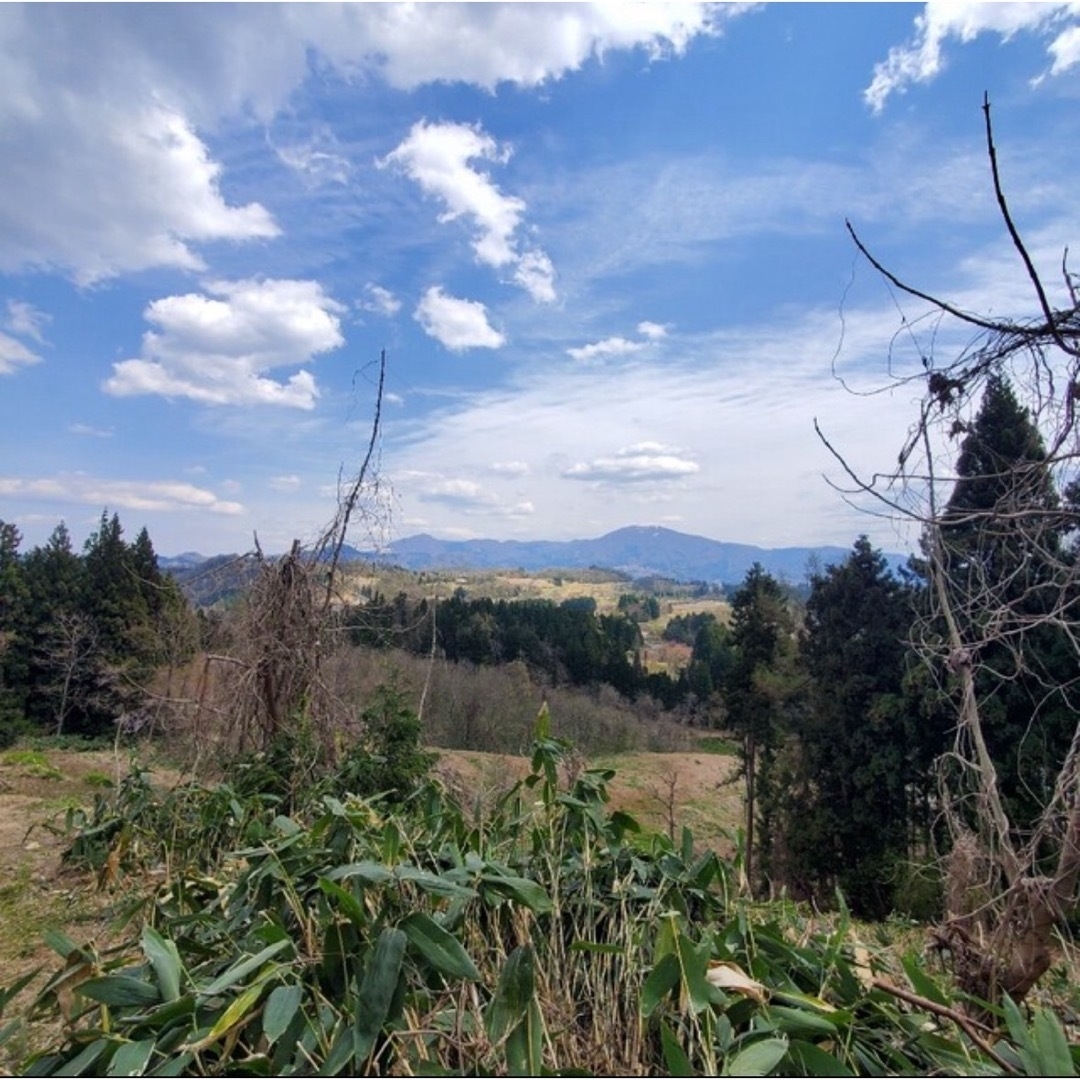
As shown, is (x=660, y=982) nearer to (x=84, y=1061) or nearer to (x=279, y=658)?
(x=84, y=1061)

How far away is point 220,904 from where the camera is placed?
1.25m

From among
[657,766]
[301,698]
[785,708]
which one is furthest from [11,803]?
[657,766]

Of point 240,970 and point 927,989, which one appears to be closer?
point 240,970

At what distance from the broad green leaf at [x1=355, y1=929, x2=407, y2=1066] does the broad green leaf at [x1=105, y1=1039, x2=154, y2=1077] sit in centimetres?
22

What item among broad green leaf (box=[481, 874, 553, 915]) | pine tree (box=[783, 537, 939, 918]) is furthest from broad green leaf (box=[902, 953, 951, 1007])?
pine tree (box=[783, 537, 939, 918])

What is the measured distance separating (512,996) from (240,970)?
1.10ft

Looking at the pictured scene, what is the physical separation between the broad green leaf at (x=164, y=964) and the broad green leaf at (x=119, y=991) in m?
0.01

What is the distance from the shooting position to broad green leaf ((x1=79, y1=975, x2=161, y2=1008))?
2.74 ft

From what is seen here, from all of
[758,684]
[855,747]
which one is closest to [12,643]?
[758,684]

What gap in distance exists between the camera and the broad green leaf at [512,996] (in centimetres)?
83

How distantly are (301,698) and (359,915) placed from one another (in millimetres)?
3860

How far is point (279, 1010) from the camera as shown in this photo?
2.67 feet

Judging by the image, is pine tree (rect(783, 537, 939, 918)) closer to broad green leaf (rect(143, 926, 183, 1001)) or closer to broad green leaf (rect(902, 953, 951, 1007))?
broad green leaf (rect(902, 953, 951, 1007))

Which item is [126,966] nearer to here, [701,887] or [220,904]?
[220,904]
